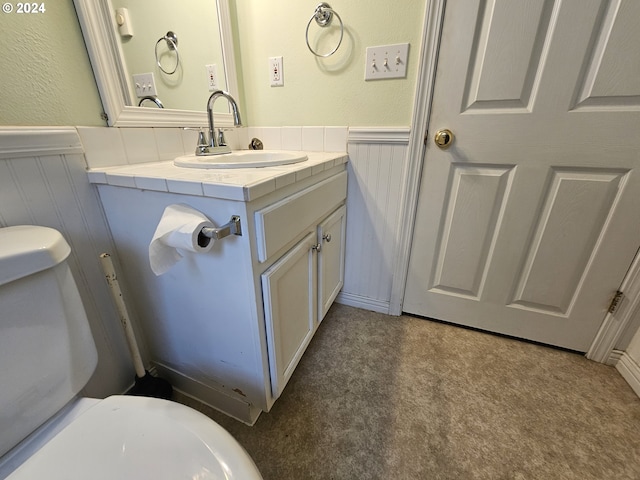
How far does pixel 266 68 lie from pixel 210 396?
1383mm

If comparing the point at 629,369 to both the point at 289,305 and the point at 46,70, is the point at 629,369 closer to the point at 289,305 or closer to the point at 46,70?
the point at 289,305

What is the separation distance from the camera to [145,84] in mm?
914

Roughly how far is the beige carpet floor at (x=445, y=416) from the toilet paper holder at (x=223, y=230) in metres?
0.70

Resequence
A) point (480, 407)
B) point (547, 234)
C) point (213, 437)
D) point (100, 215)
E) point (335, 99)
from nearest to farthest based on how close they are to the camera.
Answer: point (213, 437) < point (100, 215) < point (480, 407) < point (547, 234) < point (335, 99)

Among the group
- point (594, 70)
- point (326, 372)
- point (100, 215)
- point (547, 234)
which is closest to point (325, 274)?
point (326, 372)

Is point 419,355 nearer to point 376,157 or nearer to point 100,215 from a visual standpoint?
point 376,157

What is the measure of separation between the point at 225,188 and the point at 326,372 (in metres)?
0.88

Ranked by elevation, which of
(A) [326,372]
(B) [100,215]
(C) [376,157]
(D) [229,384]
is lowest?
(A) [326,372]

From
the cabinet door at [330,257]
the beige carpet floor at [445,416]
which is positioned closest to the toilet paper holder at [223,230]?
the cabinet door at [330,257]

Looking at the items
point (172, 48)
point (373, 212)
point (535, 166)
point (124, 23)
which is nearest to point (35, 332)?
point (124, 23)

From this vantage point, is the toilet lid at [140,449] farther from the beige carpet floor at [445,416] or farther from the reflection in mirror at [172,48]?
the reflection in mirror at [172,48]

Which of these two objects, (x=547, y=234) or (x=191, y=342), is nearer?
(x=191, y=342)

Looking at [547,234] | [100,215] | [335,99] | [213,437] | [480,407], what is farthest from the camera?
[335,99]

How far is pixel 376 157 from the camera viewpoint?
1205 millimetres
